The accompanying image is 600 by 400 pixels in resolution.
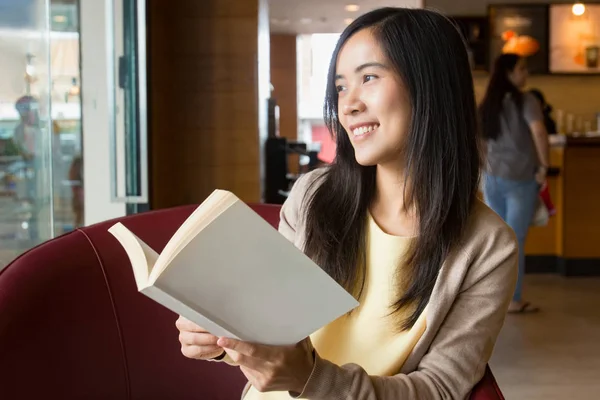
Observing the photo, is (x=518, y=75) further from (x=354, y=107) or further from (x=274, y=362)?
(x=274, y=362)

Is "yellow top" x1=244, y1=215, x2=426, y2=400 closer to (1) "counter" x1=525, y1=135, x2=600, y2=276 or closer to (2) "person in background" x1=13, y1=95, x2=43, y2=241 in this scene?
(2) "person in background" x1=13, y1=95, x2=43, y2=241

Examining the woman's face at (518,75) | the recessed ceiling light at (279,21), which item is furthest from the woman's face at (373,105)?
the recessed ceiling light at (279,21)

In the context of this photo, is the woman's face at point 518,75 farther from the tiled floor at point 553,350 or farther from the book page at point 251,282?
the book page at point 251,282

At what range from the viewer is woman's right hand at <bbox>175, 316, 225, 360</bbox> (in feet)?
3.10

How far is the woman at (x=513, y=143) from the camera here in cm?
396

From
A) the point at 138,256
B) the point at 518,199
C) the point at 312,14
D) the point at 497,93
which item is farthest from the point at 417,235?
the point at 312,14

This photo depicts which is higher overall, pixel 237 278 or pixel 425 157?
pixel 425 157

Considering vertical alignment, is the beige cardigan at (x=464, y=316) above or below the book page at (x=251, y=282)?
below

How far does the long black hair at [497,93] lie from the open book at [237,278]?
330 cm

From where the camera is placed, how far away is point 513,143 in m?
4.07

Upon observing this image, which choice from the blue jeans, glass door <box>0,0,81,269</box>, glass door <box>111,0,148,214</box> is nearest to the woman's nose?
glass door <box>0,0,81,269</box>

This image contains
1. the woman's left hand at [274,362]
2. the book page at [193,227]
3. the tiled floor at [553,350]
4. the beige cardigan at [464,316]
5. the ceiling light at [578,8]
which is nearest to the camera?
the book page at [193,227]

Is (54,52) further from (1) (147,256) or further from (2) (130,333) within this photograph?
(1) (147,256)

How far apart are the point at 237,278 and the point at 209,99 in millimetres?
3779
